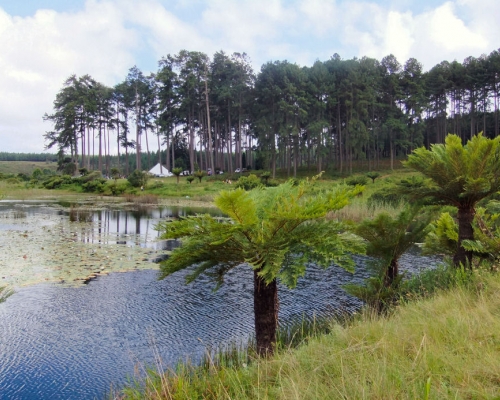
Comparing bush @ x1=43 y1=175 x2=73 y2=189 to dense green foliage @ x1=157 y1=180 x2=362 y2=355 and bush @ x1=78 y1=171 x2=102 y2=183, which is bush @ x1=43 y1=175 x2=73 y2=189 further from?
dense green foliage @ x1=157 y1=180 x2=362 y2=355

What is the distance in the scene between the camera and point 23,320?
19.4 feet

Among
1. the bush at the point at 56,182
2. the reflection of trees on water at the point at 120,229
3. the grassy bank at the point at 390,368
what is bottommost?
the reflection of trees on water at the point at 120,229

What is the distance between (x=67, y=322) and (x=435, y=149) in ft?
18.8

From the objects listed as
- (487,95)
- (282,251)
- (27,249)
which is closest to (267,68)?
(487,95)

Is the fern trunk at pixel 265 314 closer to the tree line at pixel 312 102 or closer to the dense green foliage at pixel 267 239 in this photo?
the dense green foliage at pixel 267 239

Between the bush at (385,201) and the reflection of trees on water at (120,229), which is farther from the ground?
the bush at (385,201)

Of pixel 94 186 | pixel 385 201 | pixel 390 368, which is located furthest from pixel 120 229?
pixel 94 186

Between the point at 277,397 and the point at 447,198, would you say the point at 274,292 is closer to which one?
the point at 277,397

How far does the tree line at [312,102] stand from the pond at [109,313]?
96.7ft

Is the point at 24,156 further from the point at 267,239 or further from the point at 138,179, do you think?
the point at 267,239

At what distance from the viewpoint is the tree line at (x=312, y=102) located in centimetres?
3816

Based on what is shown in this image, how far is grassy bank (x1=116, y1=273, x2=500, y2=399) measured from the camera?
2068mm

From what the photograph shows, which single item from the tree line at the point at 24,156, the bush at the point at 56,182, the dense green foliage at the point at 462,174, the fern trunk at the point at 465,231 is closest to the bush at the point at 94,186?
the bush at the point at 56,182

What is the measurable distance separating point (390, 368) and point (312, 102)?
37540mm
